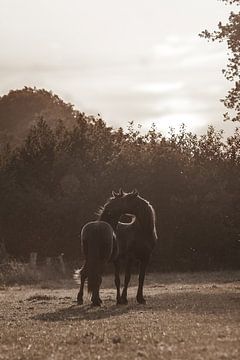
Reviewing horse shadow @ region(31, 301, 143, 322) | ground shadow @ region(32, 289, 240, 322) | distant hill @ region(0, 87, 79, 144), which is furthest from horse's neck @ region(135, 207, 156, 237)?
distant hill @ region(0, 87, 79, 144)

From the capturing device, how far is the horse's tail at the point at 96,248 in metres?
18.6

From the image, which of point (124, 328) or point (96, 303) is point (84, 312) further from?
point (124, 328)

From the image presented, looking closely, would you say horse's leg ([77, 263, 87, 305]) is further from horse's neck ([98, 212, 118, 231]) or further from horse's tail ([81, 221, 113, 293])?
horse's neck ([98, 212, 118, 231])

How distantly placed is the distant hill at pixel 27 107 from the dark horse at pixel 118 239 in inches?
3032

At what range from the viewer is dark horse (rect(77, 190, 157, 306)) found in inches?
739

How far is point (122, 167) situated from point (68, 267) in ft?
30.2

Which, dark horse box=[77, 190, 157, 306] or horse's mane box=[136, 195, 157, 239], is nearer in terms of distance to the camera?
dark horse box=[77, 190, 157, 306]

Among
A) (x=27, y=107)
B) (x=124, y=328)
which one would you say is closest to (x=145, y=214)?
(x=124, y=328)

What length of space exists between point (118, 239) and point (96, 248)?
58.3 inches

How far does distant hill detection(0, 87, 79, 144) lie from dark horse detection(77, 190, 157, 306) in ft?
253

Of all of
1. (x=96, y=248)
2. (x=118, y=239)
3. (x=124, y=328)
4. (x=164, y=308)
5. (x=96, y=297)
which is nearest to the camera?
(x=124, y=328)

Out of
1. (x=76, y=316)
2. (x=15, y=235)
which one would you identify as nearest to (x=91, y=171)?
(x=15, y=235)

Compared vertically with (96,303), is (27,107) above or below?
above

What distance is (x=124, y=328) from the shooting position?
532 inches
